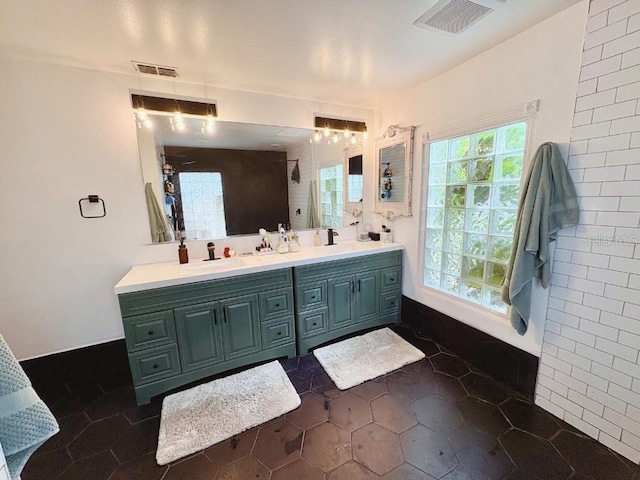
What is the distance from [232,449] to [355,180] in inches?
106

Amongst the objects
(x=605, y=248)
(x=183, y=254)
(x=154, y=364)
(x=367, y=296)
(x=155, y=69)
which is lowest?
(x=154, y=364)

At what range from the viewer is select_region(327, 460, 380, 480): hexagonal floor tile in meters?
1.40

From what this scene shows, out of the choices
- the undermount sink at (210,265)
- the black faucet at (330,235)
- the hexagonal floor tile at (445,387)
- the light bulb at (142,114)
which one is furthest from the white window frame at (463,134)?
the light bulb at (142,114)

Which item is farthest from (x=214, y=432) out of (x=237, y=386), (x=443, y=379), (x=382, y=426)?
(x=443, y=379)

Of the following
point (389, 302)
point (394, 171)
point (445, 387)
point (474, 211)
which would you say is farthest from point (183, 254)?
point (474, 211)

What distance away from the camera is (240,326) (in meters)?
2.12

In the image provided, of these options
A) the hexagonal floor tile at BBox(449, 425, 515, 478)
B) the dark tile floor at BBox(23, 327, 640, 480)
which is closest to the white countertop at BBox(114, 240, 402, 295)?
the dark tile floor at BBox(23, 327, 640, 480)

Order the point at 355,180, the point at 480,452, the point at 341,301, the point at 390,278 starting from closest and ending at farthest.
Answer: the point at 480,452, the point at 341,301, the point at 390,278, the point at 355,180

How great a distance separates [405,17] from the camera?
4.95 feet

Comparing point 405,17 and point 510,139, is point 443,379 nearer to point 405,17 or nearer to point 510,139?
point 510,139

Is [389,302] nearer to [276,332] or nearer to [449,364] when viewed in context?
[449,364]

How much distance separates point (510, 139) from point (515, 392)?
1.85 meters

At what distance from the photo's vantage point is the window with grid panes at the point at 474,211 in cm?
192

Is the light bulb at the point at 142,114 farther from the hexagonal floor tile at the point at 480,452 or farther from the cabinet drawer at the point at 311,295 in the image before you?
the hexagonal floor tile at the point at 480,452
